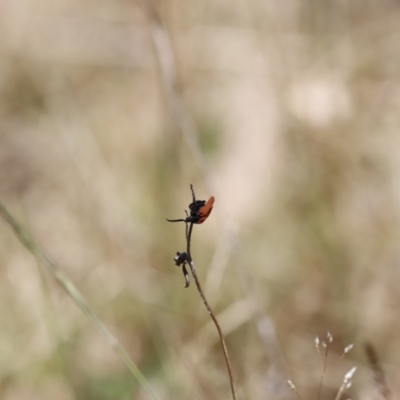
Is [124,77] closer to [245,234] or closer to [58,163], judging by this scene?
[58,163]

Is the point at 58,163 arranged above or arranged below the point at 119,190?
above

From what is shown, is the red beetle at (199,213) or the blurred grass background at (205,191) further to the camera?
the blurred grass background at (205,191)

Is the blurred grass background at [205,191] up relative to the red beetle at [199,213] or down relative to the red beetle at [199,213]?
up

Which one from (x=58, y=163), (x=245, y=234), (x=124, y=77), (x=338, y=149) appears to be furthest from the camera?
(x=124, y=77)

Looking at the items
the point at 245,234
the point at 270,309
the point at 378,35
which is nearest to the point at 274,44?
the point at 378,35

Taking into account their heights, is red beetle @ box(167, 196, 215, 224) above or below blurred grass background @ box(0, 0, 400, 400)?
below

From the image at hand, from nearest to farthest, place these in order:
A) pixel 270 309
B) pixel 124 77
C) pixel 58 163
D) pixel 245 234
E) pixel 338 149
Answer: pixel 270 309 → pixel 338 149 → pixel 245 234 → pixel 58 163 → pixel 124 77

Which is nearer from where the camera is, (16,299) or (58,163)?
(16,299)

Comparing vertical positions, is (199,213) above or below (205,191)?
→ below
